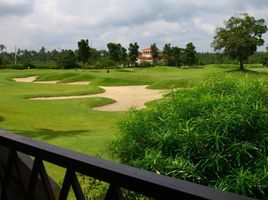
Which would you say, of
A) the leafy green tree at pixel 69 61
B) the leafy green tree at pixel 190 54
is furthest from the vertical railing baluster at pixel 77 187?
the leafy green tree at pixel 190 54

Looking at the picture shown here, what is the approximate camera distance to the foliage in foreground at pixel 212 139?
348 centimetres

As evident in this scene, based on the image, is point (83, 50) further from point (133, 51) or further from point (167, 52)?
point (167, 52)

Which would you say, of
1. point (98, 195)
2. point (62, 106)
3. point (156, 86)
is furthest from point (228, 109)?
point (156, 86)

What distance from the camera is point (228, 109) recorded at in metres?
3.78

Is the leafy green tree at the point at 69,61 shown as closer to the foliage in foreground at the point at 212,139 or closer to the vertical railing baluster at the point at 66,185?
the foliage in foreground at the point at 212,139

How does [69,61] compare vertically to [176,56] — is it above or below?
below

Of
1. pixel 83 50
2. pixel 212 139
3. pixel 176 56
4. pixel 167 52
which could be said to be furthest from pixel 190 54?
pixel 212 139

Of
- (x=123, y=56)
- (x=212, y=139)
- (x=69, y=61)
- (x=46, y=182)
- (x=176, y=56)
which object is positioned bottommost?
(x=69, y=61)

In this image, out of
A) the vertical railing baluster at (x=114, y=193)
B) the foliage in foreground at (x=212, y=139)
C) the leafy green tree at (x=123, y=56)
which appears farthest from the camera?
the leafy green tree at (x=123, y=56)

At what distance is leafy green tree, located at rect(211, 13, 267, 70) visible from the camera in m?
61.8

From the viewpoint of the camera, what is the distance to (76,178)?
2.32 m

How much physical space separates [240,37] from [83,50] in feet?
113

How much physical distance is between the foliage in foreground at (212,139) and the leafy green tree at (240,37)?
5913 centimetres

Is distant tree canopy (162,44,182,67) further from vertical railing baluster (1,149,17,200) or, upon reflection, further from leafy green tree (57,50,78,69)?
vertical railing baluster (1,149,17,200)
